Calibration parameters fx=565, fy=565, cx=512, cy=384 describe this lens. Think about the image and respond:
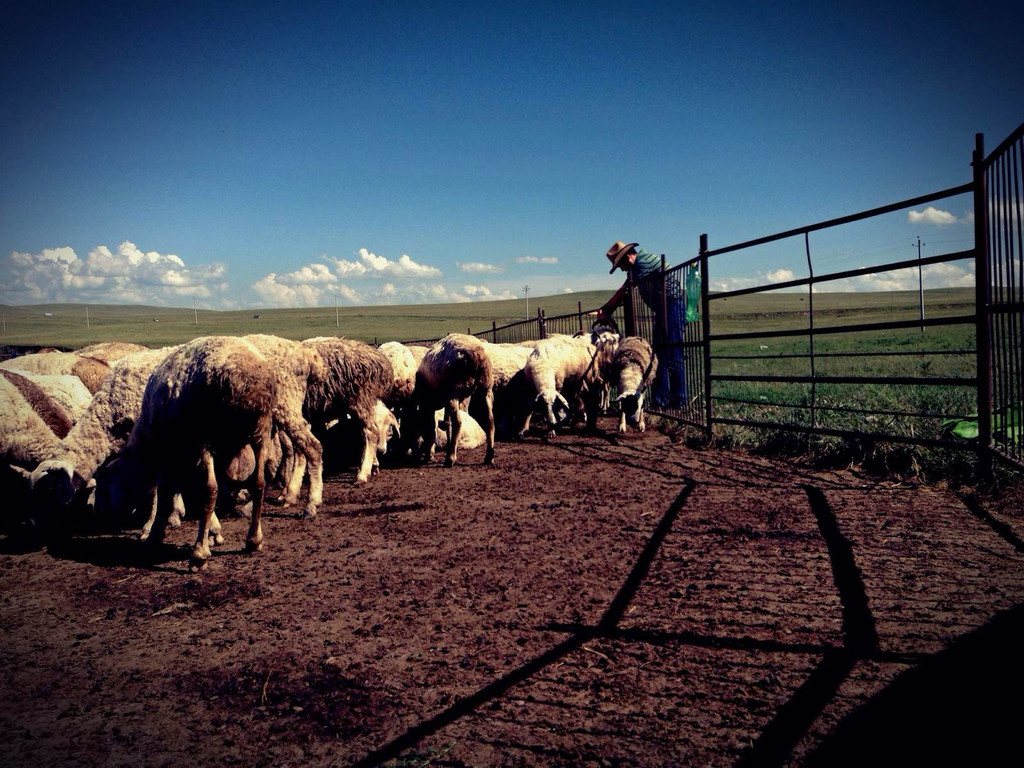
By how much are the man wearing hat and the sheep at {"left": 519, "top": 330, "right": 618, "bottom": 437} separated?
0.81m

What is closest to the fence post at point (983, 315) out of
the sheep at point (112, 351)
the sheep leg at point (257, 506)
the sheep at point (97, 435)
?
the sheep leg at point (257, 506)

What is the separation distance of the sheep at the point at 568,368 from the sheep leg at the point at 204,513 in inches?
191

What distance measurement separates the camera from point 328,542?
4680 millimetres

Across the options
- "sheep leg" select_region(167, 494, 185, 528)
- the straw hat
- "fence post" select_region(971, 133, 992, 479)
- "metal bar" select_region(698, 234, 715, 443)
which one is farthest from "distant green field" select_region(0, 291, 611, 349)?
"fence post" select_region(971, 133, 992, 479)

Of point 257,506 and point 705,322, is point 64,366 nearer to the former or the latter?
point 257,506

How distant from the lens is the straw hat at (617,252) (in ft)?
35.0

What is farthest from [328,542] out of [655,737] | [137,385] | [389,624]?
[655,737]

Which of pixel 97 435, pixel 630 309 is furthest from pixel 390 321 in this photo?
pixel 97 435

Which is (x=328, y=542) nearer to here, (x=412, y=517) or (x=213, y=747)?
(x=412, y=517)

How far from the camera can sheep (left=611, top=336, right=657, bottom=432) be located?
28.9ft

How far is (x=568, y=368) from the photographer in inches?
363

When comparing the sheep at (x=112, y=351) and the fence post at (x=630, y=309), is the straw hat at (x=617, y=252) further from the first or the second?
the sheep at (x=112, y=351)

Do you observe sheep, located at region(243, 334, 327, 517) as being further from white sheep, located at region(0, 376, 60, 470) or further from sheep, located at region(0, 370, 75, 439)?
sheep, located at region(0, 370, 75, 439)

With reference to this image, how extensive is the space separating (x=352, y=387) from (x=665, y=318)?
5385mm
